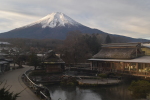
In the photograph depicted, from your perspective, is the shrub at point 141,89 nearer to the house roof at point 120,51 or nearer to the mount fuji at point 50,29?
the house roof at point 120,51

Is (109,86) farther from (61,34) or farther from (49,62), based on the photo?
(61,34)

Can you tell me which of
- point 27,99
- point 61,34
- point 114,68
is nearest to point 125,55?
point 114,68

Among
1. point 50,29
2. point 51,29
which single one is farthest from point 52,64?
point 51,29

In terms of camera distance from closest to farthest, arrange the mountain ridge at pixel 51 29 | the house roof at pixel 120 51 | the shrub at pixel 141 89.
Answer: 1. the shrub at pixel 141 89
2. the house roof at pixel 120 51
3. the mountain ridge at pixel 51 29

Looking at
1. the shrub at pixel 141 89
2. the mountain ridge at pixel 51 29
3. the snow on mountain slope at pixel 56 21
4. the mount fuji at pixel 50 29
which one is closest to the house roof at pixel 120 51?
the shrub at pixel 141 89

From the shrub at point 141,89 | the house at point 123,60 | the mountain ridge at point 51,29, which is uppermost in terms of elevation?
the mountain ridge at point 51,29

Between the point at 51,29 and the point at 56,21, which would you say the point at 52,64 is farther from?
the point at 56,21
